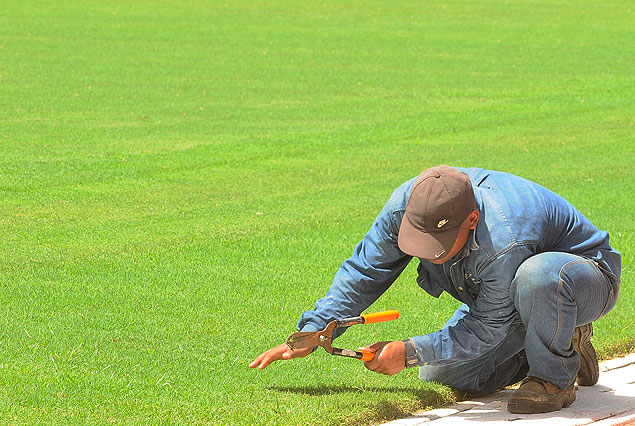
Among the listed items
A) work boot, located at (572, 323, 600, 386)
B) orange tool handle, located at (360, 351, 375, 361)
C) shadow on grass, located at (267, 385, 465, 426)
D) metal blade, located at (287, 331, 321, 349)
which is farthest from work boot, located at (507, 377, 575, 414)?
metal blade, located at (287, 331, 321, 349)

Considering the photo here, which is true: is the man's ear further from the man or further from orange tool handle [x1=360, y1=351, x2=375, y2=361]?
orange tool handle [x1=360, y1=351, x2=375, y2=361]

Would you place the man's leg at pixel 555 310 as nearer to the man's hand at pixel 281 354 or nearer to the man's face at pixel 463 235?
the man's face at pixel 463 235

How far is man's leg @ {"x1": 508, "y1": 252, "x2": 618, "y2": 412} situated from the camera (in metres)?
3.99

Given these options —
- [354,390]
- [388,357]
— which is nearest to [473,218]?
[388,357]

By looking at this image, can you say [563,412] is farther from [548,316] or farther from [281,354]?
[281,354]

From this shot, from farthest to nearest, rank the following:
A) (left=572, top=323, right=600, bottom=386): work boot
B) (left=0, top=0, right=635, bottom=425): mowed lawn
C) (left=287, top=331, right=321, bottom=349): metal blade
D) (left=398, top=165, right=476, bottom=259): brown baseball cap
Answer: (left=0, top=0, right=635, bottom=425): mowed lawn, (left=572, top=323, right=600, bottom=386): work boot, (left=287, top=331, right=321, bottom=349): metal blade, (left=398, top=165, right=476, bottom=259): brown baseball cap

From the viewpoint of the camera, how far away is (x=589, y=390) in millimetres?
4633

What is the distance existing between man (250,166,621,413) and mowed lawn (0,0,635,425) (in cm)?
35

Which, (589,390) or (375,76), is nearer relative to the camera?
(589,390)

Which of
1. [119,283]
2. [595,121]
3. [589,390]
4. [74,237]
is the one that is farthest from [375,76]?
[589,390]

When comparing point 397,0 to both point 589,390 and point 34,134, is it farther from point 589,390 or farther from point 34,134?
point 589,390

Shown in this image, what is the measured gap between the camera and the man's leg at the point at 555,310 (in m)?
3.99

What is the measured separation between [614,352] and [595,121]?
800 cm

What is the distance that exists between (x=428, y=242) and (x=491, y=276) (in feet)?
1.12
